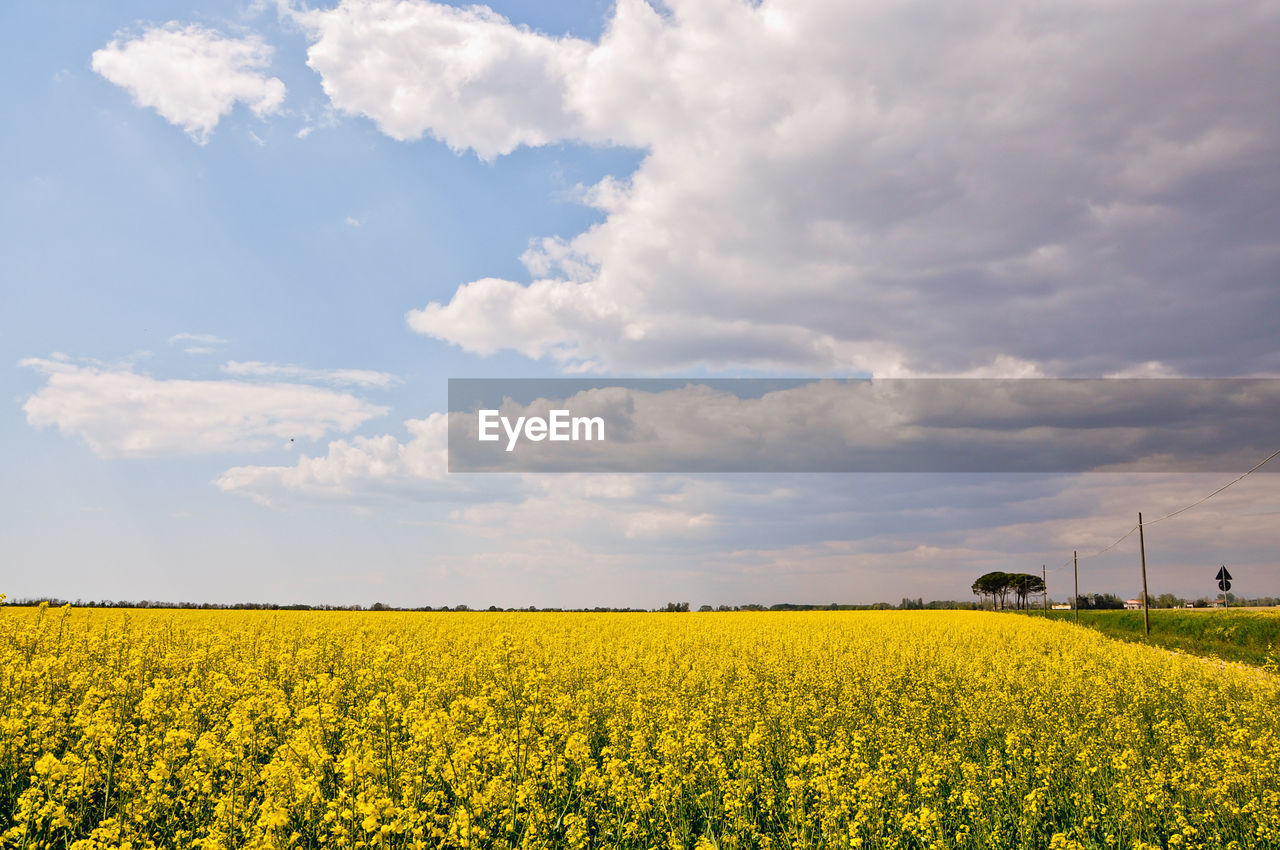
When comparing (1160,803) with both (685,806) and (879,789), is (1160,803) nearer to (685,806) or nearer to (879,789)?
(879,789)

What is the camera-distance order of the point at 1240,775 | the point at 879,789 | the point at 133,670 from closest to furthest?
the point at 879,789 → the point at 1240,775 → the point at 133,670

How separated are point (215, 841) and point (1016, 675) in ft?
45.2

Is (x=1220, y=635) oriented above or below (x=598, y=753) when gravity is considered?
below

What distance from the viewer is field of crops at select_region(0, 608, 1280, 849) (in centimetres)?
605

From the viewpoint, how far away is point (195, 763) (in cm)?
683

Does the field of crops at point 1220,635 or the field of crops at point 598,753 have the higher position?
the field of crops at point 598,753

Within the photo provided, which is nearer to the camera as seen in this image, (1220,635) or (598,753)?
(598,753)

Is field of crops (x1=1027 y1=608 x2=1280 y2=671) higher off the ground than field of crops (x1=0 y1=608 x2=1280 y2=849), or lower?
lower

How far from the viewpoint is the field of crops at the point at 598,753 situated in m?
6.05

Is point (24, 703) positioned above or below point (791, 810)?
above

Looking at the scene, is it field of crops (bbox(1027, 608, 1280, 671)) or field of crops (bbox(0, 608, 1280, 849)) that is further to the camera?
field of crops (bbox(1027, 608, 1280, 671))

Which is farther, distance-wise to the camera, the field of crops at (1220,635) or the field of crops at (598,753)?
the field of crops at (1220,635)

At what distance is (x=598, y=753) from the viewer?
9266mm

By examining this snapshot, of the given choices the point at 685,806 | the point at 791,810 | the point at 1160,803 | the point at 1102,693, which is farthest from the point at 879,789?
the point at 1102,693
